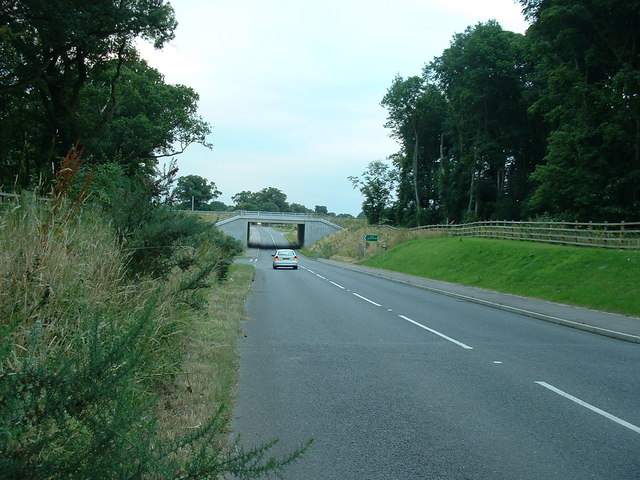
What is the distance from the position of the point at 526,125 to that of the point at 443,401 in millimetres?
59010

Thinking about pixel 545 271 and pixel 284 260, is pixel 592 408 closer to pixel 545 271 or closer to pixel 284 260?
pixel 545 271

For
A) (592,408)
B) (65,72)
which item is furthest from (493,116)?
(592,408)

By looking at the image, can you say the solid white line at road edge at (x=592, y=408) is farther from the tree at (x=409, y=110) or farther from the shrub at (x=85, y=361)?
the tree at (x=409, y=110)

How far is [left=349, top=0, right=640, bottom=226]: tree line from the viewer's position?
3453 cm

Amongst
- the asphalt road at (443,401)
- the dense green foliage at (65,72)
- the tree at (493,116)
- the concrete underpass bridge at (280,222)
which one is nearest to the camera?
the asphalt road at (443,401)

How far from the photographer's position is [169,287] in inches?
370

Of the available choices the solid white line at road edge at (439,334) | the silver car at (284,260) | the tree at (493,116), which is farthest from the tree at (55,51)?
the tree at (493,116)

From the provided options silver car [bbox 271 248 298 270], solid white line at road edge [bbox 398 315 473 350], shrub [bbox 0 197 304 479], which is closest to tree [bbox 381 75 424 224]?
silver car [bbox 271 248 298 270]

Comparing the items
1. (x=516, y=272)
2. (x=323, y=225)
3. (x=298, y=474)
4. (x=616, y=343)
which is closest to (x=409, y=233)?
(x=516, y=272)

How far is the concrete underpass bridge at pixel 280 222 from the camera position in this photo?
87.0 meters

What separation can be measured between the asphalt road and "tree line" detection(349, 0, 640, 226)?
25176mm

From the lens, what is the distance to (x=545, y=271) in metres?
24.2

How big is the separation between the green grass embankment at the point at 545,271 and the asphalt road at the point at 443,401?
6.11 metres

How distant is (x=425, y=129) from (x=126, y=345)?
7998 centimetres
